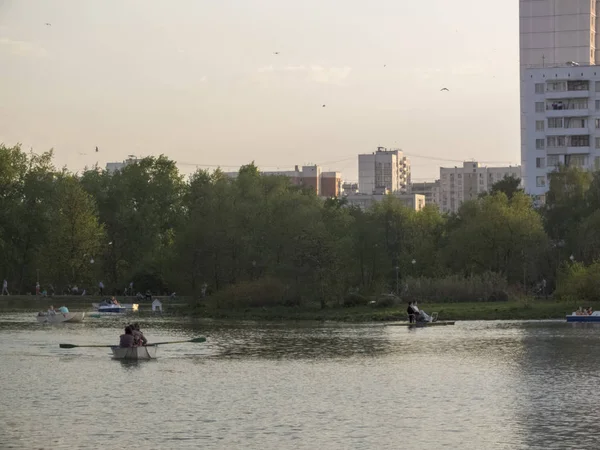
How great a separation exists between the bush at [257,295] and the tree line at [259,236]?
22cm

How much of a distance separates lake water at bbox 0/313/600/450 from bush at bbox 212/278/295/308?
76.9 ft

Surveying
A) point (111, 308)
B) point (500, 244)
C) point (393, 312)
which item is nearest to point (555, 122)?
point (500, 244)

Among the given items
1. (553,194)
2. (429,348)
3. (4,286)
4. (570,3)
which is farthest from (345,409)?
(570,3)

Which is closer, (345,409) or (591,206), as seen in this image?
(345,409)

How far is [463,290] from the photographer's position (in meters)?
96.5

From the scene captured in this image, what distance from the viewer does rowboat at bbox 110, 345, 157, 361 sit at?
2224 inches

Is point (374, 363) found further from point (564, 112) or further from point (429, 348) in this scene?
point (564, 112)

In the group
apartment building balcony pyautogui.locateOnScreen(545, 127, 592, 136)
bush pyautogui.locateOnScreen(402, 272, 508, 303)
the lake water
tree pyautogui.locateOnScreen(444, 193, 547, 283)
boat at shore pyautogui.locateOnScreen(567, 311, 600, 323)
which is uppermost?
apartment building balcony pyautogui.locateOnScreen(545, 127, 592, 136)

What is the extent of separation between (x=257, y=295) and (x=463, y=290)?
16656mm

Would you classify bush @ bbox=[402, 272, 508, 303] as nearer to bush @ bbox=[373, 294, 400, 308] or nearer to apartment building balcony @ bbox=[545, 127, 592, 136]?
bush @ bbox=[373, 294, 400, 308]

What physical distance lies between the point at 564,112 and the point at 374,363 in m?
124

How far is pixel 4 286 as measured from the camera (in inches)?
5536

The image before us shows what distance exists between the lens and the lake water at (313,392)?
33938 millimetres

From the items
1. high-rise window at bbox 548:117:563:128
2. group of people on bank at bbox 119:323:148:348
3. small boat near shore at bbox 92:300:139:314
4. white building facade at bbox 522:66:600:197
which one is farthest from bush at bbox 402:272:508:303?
high-rise window at bbox 548:117:563:128
